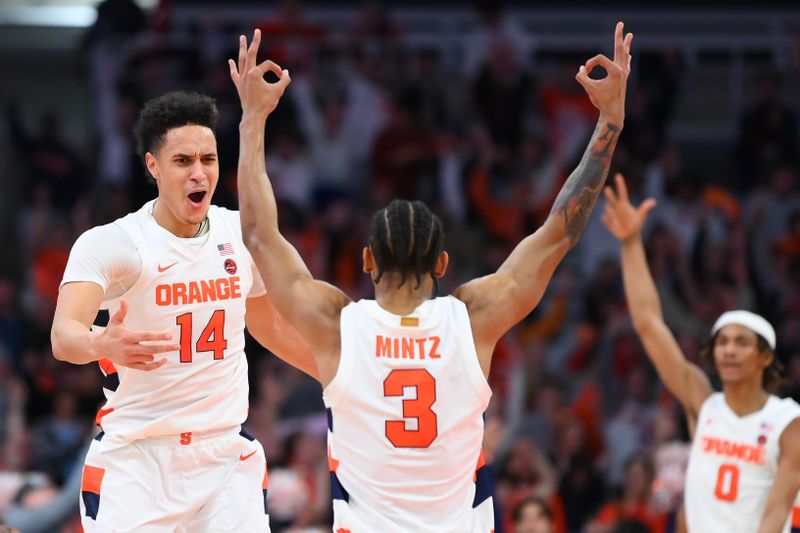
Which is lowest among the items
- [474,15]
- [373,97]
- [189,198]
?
[189,198]

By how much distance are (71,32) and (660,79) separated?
7660mm

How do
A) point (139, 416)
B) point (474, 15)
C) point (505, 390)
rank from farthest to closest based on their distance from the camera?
point (474, 15) → point (505, 390) → point (139, 416)

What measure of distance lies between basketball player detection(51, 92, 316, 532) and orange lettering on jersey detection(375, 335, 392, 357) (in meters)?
1.19

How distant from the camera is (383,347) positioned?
513cm

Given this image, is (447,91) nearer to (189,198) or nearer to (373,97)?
(373,97)

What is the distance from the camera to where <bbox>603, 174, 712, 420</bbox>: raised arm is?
833cm

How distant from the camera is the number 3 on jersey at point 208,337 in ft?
19.8

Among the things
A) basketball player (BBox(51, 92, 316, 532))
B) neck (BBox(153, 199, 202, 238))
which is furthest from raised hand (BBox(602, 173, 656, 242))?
neck (BBox(153, 199, 202, 238))

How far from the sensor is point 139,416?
19.8ft

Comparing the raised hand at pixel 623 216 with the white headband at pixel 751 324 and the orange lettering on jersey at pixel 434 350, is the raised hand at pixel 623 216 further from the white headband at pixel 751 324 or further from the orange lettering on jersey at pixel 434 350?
the orange lettering on jersey at pixel 434 350

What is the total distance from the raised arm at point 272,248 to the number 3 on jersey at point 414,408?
0.85 feet

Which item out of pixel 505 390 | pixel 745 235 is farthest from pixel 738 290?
pixel 505 390

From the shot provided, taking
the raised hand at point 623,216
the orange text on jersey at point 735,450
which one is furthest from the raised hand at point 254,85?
the orange text on jersey at point 735,450

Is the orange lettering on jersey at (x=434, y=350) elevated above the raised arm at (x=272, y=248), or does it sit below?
below
